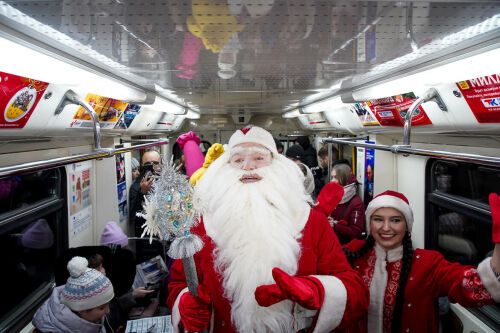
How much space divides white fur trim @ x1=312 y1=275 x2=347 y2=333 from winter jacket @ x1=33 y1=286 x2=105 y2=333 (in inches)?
59.1

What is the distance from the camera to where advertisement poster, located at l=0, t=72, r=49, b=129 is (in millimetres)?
1860

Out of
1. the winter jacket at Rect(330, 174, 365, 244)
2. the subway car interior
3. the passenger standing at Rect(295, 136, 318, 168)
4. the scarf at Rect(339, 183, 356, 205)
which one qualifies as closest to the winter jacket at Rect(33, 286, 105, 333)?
the subway car interior

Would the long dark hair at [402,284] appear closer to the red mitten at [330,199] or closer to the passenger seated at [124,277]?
the red mitten at [330,199]

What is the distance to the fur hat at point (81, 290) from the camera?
79.6 inches

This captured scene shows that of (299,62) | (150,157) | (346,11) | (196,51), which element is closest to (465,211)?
(299,62)

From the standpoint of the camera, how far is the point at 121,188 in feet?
15.4

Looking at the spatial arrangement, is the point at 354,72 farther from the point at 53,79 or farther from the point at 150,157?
the point at 150,157

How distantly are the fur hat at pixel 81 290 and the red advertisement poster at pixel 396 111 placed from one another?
2.94m

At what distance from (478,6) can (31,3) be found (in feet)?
4.62

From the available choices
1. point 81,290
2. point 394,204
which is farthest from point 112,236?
point 394,204

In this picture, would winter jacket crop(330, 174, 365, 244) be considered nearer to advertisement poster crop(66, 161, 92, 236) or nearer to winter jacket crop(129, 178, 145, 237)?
winter jacket crop(129, 178, 145, 237)

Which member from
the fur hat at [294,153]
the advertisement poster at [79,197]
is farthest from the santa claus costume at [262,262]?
the fur hat at [294,153]

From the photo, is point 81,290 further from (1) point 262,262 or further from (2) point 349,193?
(2) point 349,193

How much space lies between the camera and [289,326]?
154cm
